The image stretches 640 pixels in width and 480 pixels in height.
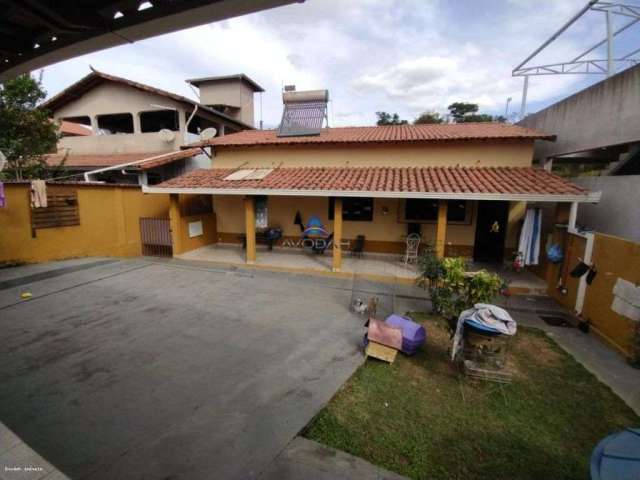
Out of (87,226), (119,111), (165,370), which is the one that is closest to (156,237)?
(87,226)

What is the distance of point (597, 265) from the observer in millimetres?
6008

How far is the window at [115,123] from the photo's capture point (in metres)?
16.9

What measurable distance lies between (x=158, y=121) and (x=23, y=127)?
8001mm

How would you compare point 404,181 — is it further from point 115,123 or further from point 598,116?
point 115,123

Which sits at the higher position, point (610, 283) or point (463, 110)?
point (463, 110)

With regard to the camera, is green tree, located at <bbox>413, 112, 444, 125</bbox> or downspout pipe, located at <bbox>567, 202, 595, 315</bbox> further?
green tree, located at <bbox>413, 112, 444, 125</bbox>

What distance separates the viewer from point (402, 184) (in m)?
8.80

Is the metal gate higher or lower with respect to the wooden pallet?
higher

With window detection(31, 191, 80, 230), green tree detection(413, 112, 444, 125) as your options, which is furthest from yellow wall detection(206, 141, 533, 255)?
green tree detection(413, 112, 444, 125)

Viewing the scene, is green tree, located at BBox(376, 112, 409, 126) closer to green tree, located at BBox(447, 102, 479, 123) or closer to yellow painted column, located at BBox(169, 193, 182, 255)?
green tree, located at BBox(447, 102, 479, 123)

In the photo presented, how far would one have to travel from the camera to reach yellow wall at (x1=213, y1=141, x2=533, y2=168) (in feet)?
32.4

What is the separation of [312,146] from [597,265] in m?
8.99

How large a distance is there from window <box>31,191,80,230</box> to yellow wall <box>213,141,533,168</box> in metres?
5.03

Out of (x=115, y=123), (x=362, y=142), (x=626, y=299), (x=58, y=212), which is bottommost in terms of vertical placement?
(x=626, y=299)
